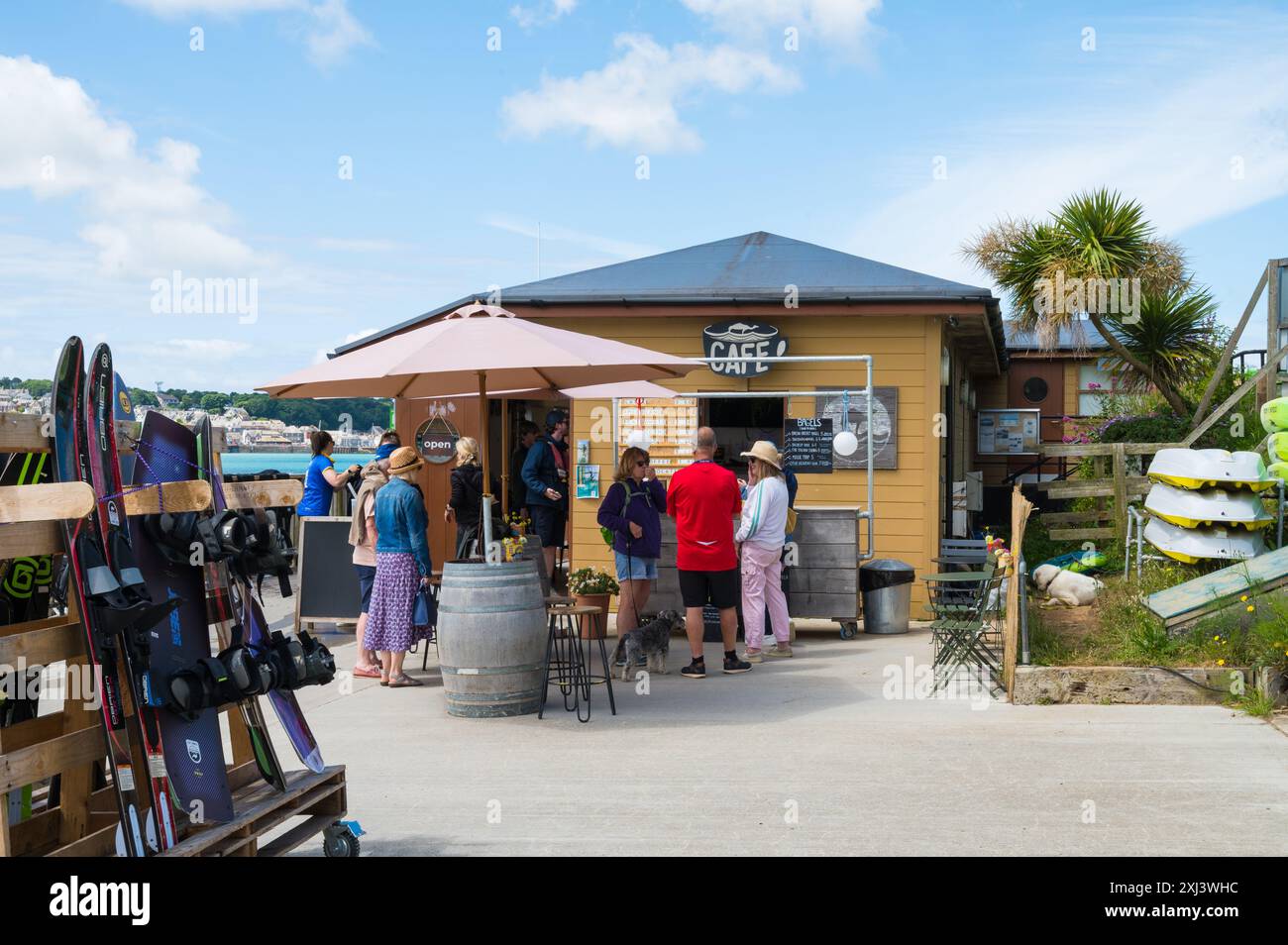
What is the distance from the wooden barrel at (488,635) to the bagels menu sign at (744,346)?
5.24 metres

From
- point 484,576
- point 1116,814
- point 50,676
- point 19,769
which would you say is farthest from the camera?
point 50,676

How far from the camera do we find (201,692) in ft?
13.7

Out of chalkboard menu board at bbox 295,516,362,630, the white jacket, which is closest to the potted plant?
the white jacket

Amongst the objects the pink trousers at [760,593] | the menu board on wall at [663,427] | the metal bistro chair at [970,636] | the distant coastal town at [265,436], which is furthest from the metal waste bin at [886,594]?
the distant coastal town at [265,436]

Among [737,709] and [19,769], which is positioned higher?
[19,769]

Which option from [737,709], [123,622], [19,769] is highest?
[123,622]

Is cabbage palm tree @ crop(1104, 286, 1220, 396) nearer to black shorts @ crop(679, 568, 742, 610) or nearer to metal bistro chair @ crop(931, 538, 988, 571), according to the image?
metal bistro chair @ crop(931, 538, 988, 571)

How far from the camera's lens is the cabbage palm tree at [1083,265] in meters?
15.9

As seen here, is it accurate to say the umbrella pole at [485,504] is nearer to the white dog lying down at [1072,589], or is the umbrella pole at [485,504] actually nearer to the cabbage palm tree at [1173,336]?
the white dog lying down at [1072,589]
